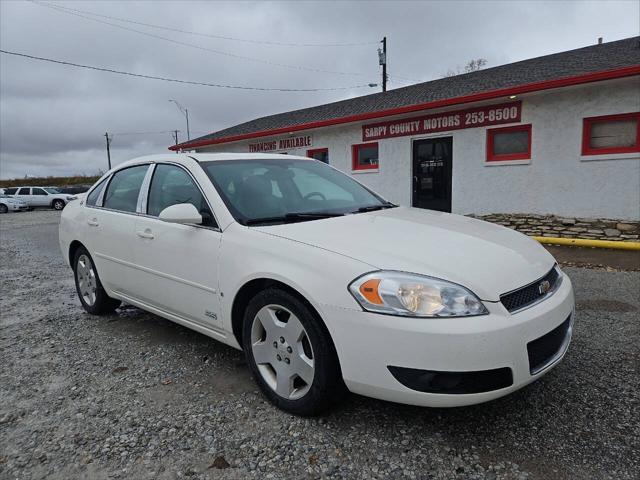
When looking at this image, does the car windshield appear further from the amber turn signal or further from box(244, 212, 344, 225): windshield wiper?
the amber turn signal

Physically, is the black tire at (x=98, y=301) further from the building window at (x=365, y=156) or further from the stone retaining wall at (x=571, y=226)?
the building window at (x=365, y=156)

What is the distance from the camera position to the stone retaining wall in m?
8.22

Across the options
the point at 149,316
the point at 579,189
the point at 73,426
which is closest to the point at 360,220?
the point at 73,426

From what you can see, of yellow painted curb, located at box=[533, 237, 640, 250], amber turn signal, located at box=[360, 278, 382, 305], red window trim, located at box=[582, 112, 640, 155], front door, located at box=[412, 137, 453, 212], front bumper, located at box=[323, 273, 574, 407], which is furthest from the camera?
front door, located at box=[412, 137, 453, 212]

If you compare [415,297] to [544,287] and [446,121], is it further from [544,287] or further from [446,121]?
[446,121]

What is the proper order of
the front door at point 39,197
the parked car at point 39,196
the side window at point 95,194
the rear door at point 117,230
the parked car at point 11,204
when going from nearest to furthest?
the rear door at point 117,230
the side window at point 95,194
the parked car at point 11,204
the parked car at point 39,196
the front door at point 39,197

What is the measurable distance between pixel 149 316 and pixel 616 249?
7637 millimetres

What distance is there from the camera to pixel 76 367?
340 cm

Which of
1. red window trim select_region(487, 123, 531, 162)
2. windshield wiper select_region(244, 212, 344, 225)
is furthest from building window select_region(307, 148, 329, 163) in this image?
windshield wiper select_region(244, 212, 344, 225)

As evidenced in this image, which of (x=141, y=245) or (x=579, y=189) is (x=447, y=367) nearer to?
(x=141, y=245)

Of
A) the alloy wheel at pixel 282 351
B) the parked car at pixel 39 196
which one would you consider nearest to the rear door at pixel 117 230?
the alloy wheel at pixel 282 351

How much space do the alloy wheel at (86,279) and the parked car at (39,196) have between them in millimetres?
28619

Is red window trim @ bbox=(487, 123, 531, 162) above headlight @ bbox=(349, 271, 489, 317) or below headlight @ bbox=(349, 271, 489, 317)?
above

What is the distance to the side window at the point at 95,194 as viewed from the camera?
14.7ft
